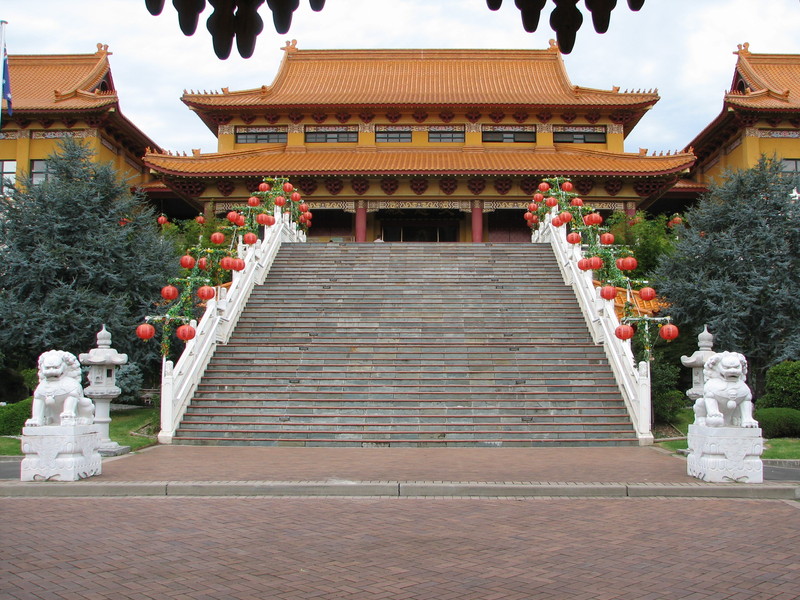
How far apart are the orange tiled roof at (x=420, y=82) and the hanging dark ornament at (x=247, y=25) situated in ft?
89.6

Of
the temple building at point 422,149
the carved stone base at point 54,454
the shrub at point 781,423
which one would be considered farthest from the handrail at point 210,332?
the shrub at point 781,423

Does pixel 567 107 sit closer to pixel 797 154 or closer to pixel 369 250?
pixel 797 154

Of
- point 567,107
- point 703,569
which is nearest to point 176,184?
point 567,107

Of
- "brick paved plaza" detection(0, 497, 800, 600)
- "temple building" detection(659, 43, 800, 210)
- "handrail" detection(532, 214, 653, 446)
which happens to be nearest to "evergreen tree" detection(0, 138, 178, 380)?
"brick paved plaza" detection(0, 497, 800, 600)

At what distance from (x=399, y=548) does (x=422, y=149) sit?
25025 millimetres

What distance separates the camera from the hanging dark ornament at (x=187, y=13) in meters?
2.19

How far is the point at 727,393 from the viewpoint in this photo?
8500 millimetres

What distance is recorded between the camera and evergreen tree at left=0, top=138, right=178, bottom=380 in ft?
51.3

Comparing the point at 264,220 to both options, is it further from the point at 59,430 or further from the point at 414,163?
the point at 59,430

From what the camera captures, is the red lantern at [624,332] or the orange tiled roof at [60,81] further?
the orange tiled roof at [60,81]

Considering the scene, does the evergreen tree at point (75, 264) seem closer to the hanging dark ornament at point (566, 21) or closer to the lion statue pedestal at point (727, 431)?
the lion statue pedestal at point (727, 431)

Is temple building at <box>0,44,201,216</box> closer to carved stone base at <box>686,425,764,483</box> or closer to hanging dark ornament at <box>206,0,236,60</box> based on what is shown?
carved stone base at <box>686,425,764,483</box>

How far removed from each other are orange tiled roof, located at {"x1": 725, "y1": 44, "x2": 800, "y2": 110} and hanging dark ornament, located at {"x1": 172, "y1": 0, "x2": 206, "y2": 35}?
28021mm

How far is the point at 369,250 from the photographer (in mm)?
20906
